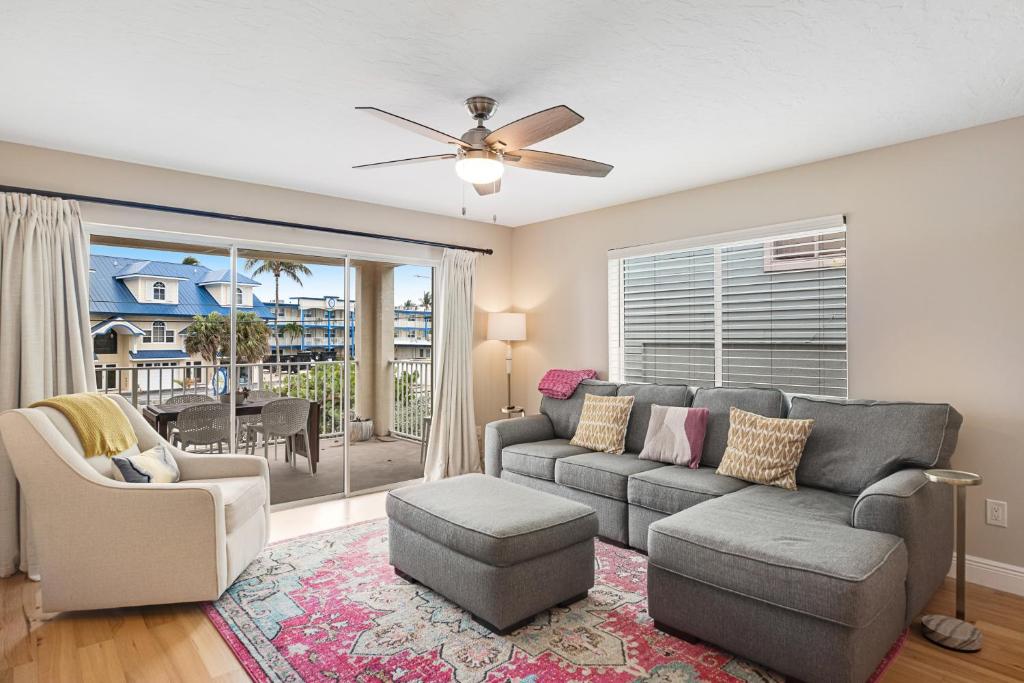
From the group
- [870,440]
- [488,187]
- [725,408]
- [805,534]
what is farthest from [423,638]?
[870,440]

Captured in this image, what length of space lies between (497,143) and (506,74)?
0.96 ft

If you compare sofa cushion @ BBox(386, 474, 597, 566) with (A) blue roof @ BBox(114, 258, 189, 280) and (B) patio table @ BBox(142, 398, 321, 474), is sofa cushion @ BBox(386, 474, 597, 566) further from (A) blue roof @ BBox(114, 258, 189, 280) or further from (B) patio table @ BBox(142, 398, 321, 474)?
(A) blue roof @ BBox(114, 258, 189, 280)

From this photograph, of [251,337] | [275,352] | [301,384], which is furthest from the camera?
[301,384]

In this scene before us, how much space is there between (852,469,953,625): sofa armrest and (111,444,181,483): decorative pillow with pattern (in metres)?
3.35

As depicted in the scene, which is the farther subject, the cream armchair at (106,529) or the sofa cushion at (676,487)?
the sofa cushion at (676,487)

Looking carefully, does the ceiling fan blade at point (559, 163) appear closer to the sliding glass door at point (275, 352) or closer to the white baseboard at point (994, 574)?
A: the sliding glass door at point (275, 352)

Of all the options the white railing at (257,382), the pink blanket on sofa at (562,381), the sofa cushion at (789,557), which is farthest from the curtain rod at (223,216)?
the sofa cushion at (789,557)

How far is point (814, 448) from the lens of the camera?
3.12 meters

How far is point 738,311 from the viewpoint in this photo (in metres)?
→ 4.14

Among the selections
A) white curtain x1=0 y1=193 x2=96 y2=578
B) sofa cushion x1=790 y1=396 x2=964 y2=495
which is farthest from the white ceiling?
sofa cushion x1=790 y1=396 x2=964 y2=495

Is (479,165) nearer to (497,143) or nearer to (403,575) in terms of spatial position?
(497,143)

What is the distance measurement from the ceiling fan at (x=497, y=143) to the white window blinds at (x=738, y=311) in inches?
71.0

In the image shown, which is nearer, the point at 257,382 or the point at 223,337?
the point at 223,337

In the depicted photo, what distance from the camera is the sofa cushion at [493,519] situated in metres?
2.48
